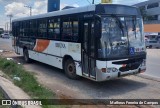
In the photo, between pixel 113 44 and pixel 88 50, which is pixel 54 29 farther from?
pixel 113 44

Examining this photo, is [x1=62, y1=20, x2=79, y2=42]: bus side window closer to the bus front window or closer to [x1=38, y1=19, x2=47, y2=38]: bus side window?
the bus front window

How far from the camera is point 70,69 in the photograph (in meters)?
10.4

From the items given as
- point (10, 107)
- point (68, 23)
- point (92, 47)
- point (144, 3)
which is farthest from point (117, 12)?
Answer: point (144, 3)

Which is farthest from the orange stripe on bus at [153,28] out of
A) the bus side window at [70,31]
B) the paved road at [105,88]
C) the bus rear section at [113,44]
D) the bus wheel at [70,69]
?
the bus rear section at [113,44]

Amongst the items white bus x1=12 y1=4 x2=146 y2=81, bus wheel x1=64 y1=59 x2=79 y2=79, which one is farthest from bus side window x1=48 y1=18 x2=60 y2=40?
bus wheel x1=64 y1=59 x2=79 y2=79

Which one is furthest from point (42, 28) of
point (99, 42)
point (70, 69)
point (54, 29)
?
point (99, 42)

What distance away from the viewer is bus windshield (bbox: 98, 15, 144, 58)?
8.23 m

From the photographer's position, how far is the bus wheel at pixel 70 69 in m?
10.1

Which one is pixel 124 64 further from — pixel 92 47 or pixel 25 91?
pixel 25 91

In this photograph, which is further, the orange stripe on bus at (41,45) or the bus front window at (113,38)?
the orange stripe on bus at (41,45)

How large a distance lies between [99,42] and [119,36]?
0.83m

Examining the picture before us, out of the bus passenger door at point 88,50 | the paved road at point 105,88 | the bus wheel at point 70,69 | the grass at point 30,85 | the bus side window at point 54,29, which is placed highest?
the bus side window at point 54,29

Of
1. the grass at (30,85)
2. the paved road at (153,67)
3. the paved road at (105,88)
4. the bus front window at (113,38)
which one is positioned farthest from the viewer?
the paved road at (153,67)

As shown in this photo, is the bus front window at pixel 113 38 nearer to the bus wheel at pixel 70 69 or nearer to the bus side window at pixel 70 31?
the bus side window at pixel 70 31
